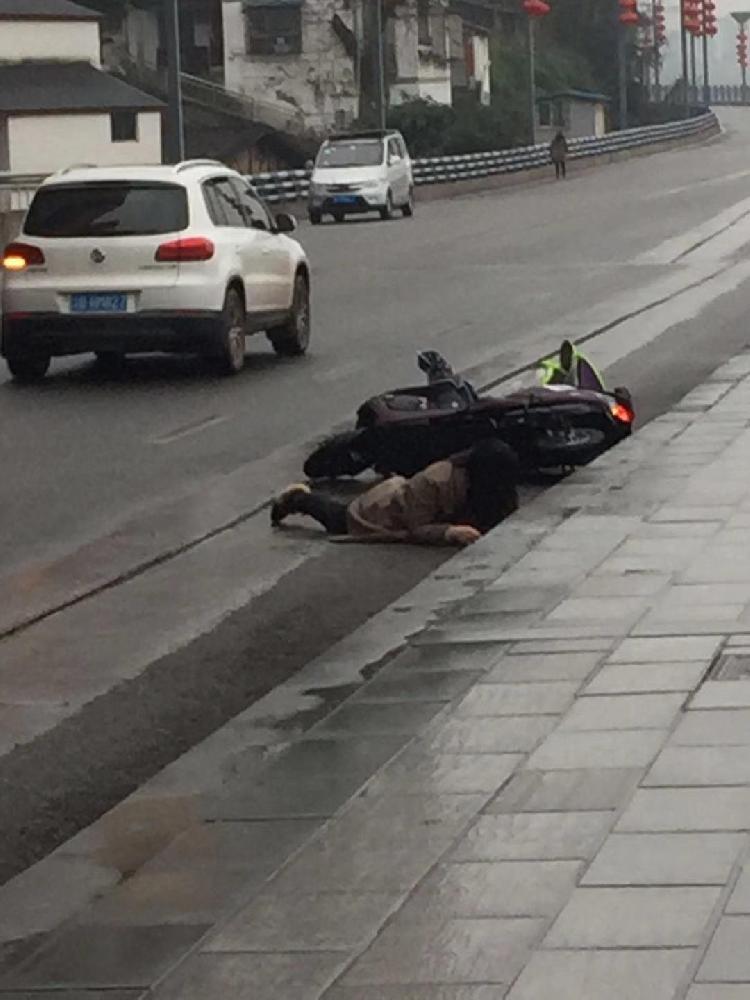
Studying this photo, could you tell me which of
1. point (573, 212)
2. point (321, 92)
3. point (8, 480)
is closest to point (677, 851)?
point (8, 480)

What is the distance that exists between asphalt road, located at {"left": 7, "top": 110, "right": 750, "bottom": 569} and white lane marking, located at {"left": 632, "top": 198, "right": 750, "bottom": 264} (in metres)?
0.29

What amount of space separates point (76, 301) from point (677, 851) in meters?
14.8

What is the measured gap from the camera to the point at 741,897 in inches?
207

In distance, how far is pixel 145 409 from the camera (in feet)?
59.0

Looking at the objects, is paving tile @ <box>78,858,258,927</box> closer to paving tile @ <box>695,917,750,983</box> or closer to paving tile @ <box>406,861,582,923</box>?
paving tile @ <box>406,861,582,923</box>

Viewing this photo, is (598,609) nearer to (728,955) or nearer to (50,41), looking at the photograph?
(728,955)

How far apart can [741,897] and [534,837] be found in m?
0.77

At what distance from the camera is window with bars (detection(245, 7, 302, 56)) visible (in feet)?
313

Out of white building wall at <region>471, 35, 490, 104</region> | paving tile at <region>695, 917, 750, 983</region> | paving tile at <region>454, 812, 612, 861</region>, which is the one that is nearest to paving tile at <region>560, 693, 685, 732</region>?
paving tile at <region>454, 812, 612, 861</region>

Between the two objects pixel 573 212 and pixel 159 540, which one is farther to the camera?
pixel 573 212

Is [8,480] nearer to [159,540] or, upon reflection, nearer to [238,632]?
[159,540]

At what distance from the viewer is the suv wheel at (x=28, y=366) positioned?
66.4 ft

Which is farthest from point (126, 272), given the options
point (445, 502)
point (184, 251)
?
point (445, 502)

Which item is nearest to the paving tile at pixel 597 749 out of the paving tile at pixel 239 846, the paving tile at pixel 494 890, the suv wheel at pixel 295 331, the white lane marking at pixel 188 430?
the paving tile at pixel 239 846
